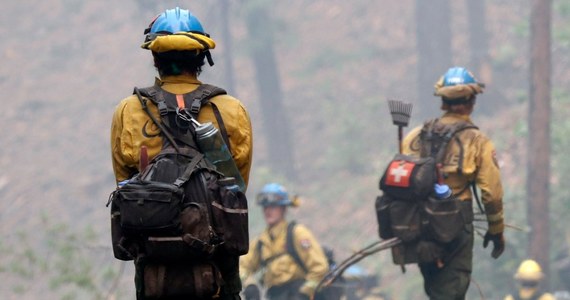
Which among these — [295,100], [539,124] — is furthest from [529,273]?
[295,100]

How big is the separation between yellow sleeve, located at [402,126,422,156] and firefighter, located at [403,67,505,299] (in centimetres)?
31

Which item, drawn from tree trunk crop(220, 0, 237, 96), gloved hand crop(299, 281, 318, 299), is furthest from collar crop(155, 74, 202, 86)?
tree trunk crop(220, 0, 237, 96)

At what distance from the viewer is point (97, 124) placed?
101 ft

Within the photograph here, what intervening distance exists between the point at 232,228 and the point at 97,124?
26670 mm

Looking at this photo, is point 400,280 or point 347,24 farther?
point 347,24

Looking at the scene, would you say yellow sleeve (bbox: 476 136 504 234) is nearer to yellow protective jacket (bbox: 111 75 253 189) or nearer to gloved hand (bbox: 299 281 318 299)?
gloved hand (bbox: 299 281 318 299)

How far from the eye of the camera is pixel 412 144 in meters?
8.91

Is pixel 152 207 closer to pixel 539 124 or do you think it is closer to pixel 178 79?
pixel 178 79

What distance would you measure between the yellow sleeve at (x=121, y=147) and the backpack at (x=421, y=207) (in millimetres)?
3508

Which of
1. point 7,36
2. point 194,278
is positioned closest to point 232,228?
point 194,278

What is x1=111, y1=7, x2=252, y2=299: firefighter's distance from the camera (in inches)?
193

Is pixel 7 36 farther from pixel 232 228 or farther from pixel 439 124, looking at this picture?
pixel 232 228

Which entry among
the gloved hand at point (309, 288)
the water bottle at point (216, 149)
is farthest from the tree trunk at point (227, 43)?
the water bottle at point (216, 149)

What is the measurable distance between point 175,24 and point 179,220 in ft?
3.73
